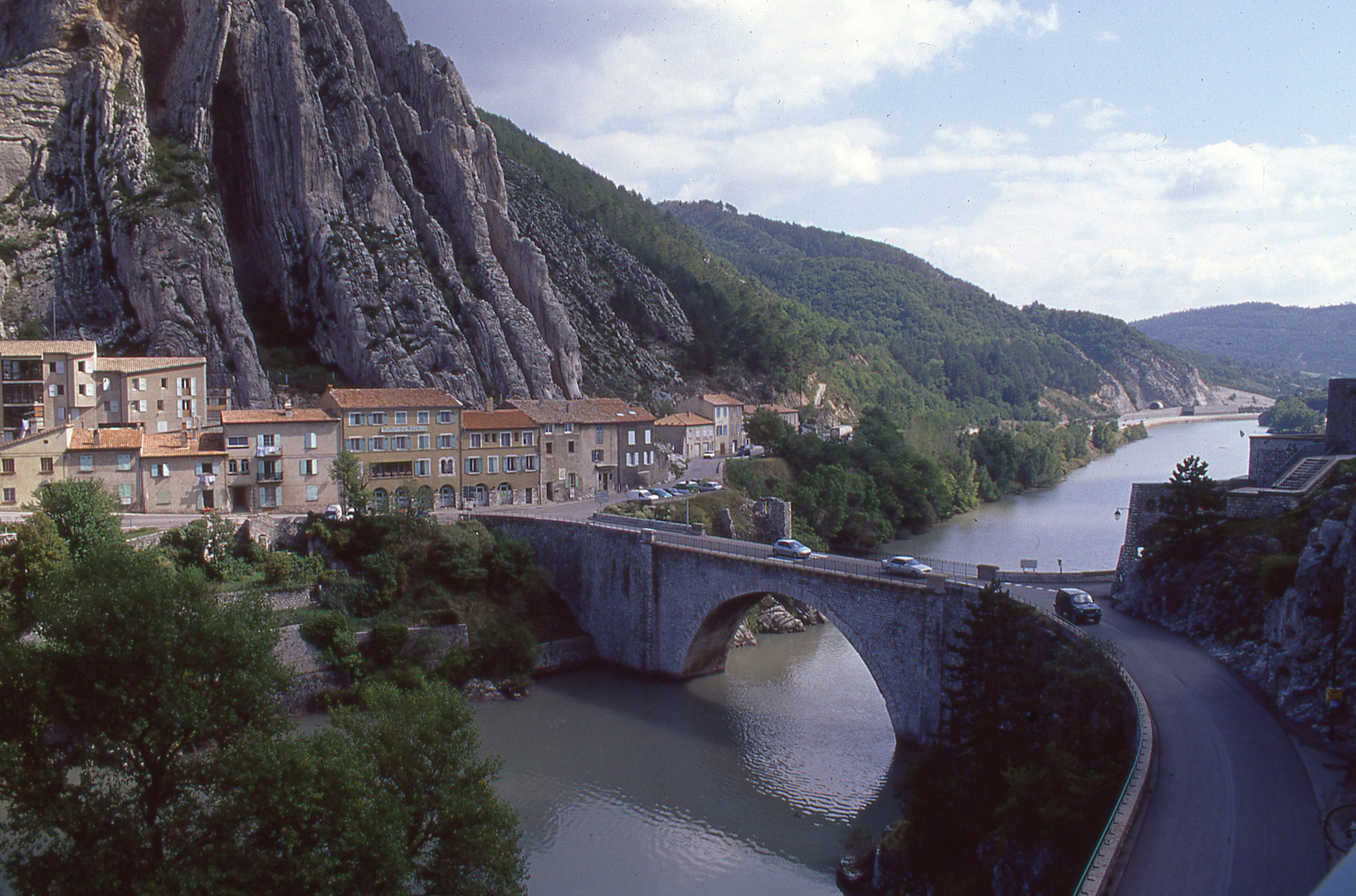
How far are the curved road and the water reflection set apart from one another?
23.7ft

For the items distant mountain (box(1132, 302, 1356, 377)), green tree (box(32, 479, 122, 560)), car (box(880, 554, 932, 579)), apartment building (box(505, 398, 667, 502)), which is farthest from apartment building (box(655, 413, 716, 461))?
distant mountain (box(1132, 302, 1356, 377))

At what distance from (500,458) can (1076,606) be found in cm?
2801

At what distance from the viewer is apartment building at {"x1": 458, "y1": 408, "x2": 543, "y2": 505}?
139 ft

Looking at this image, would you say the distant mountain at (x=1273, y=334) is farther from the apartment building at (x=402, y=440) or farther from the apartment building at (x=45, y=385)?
the apartment building at (x=45, y=385)

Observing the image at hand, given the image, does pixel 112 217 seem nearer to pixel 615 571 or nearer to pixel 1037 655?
pixel 615 571

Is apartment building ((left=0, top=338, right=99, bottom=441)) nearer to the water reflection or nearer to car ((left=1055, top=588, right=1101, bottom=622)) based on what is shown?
the water reflection

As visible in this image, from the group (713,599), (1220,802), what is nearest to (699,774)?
(713,599)

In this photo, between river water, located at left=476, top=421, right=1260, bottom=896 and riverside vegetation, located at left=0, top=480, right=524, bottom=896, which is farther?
river water, located at left=476, top=421, right=1260, bottom=896

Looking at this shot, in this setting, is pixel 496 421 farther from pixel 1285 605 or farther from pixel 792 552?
pixel 1285 605

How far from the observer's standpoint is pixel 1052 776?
49.0ft

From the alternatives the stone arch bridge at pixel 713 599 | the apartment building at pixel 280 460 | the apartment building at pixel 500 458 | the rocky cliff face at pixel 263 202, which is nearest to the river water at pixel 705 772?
the stone arch bridge at pixel 713 599

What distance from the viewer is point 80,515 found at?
30078 mm

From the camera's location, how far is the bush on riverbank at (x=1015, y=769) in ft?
46.0

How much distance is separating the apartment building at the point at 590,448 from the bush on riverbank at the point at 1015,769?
28.1 meters
